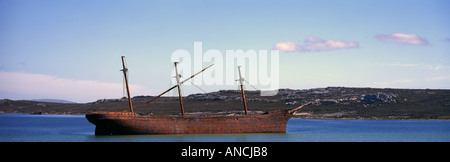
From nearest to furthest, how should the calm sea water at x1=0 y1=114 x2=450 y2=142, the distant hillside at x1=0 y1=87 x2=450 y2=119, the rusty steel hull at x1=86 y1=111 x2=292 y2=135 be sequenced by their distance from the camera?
the calm sea water at x1=0 y1=114 x2=450 y2=142, the rusty steel hull at x1=86 y1=111 x2=292 y2=135, the distant hillside at x1=0 y1=87 x2=450 y2=119

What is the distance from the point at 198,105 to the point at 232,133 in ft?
367

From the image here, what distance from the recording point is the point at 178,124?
51844mm

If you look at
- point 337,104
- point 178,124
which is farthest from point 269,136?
point 337,104

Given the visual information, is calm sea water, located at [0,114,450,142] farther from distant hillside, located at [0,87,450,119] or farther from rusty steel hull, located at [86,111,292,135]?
distant hillside, located at [0,87,450,119]

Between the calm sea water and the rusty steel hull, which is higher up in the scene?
the rusty steel hull

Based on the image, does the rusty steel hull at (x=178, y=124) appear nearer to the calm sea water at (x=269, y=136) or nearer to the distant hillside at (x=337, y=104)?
the calm sea water at (x=269, y=136)

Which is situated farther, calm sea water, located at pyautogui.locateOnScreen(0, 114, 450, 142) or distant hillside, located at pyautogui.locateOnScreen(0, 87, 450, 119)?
distant hillside, located at pyautogui.locateOnScreen(0, 87, 450, 119)

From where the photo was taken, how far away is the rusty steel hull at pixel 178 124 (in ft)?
166

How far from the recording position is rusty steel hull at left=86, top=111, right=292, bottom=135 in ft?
166

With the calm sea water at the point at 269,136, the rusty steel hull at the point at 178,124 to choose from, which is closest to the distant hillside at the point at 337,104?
the calm sea water at the point at 269,136

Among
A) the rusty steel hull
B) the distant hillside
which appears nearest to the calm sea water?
the rusty steel hull
